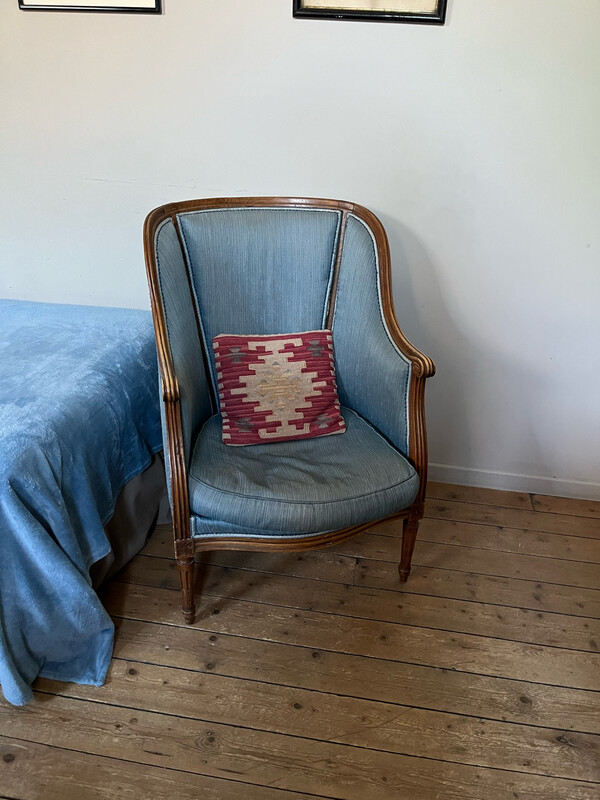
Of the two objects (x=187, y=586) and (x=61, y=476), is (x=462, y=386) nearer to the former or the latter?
(x=187, y=586)

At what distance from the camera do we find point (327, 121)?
1.84m

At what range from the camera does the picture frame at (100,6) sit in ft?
5.80

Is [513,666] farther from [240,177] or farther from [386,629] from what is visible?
[240,177]

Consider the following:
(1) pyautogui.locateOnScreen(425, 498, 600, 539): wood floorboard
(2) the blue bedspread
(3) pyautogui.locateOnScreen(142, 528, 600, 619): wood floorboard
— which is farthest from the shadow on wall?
(2) the blue bedspread

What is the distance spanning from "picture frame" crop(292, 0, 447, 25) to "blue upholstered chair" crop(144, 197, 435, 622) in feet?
1.65

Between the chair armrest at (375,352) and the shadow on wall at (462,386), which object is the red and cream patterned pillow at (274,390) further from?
the shadow on wall at (462,386)

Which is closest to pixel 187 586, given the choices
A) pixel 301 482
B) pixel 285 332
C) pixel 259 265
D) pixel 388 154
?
pixel 301 482

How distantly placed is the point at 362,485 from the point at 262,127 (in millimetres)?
1139

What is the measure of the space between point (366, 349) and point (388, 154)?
63 cm

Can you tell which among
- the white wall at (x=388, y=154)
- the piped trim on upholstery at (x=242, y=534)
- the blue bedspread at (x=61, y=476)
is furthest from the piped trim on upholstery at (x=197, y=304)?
the piped trim on upholstery at (x=242, y=534)

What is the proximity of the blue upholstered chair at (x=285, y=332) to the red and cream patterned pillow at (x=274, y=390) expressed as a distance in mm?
41

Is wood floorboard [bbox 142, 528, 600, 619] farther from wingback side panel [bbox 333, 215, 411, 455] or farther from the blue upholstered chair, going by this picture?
wingback side panel [bbox 333, 215, 411, 455]

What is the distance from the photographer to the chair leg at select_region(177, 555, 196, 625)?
151cm

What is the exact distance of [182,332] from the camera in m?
1.63
